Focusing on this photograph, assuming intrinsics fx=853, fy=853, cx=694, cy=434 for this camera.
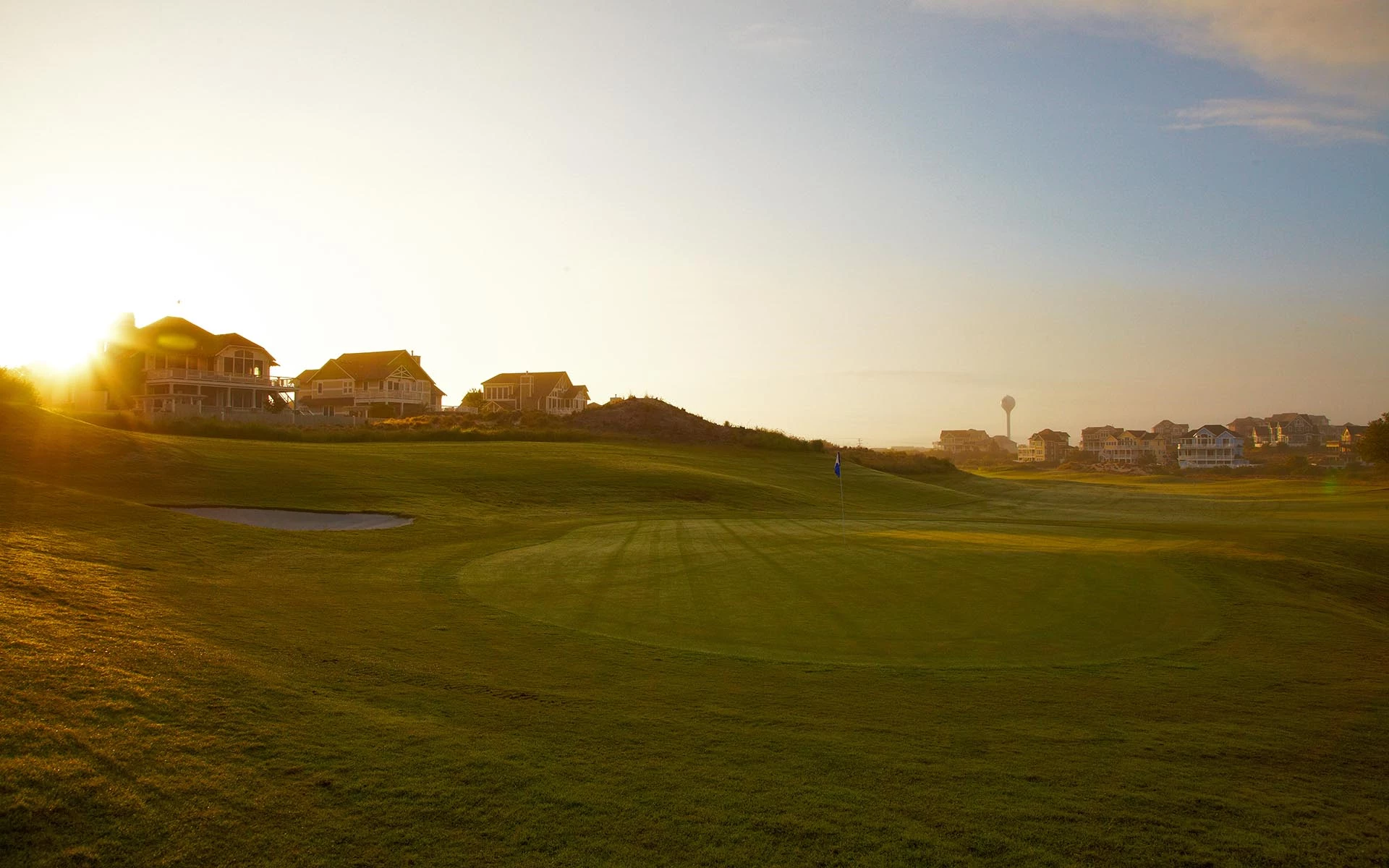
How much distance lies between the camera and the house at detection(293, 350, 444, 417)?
9181 cm

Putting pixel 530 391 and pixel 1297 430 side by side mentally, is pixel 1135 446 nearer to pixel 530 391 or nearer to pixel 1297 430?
pixel 1297 430

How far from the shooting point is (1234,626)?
14.1 metres

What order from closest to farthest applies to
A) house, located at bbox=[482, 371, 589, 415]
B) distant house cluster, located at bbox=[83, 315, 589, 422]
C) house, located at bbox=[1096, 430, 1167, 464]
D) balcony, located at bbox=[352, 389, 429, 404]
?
distant house cluster, located at bbox=[83, 315, 589, 422]
balcony, located at bbox=[352, 389, 429, 404]
house, located at bbox=[482, 371, 589, 415]
house, located at bbox=[1096, 430, 1167, 464]

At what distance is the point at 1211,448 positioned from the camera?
139125 millimetres

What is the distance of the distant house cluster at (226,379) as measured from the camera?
67375mm

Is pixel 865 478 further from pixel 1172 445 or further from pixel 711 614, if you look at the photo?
pixel 1172 445

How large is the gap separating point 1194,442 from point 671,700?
15722 centimetres

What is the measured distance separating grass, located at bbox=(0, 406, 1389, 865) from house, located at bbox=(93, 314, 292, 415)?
185 ft

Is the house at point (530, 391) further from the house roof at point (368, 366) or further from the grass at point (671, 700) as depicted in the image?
the grass at point (671, 700)

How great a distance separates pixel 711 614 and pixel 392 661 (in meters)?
5.25

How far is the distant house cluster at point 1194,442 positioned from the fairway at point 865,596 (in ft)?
403

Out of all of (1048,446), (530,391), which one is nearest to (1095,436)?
(1048,446)

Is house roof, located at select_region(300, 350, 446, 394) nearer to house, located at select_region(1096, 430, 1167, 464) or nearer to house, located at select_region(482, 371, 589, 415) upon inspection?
house, located at select_region(482, 371, 589, 415)

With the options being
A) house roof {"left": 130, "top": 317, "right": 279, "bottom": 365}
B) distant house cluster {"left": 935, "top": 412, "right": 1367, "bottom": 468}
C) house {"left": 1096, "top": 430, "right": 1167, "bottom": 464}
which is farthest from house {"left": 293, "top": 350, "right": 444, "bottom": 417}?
house {"left": 1096, "top": 430, "right": 1167, "bottom": 464}
